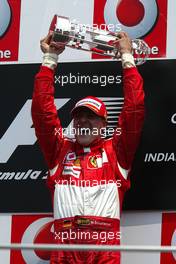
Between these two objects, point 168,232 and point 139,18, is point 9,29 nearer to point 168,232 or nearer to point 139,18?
point 139,18

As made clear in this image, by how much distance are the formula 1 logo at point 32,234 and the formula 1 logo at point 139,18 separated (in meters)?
0.72

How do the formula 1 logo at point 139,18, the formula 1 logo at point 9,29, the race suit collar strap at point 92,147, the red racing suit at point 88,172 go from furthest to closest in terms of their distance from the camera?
the formula 1 logo at point 9,29 → the formula 1 logo at point 139,18 → the race suit collar strap at point 92,147 → the red racing suit at point 88,172

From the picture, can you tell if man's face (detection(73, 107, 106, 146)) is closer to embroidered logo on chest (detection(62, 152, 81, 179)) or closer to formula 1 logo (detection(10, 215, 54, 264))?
embroidered logo on chest (detection(62, 152, 81, 179))

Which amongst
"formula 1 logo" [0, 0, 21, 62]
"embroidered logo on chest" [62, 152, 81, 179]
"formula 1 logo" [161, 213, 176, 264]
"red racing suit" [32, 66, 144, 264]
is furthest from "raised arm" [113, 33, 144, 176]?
"formula 1 logo" [0, 0, 21, 62]

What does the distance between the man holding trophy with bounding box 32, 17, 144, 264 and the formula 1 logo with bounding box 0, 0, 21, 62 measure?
0.35 meters

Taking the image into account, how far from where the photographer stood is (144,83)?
3531 millimetres

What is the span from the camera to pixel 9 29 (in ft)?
12.3

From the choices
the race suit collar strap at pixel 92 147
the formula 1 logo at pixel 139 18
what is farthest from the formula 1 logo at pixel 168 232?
the formula 1 logo at pixel 139 18

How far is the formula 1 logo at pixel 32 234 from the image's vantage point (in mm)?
3592

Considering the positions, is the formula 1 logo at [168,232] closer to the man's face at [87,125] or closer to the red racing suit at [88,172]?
the red racing suit at [88,172]

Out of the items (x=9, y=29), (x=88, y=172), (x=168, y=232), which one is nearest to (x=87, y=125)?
(x=88, y=172)

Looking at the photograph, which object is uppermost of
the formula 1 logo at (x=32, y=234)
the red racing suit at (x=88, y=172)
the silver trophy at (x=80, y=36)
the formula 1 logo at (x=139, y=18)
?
the formula 1 logo at (x=139, y=18)

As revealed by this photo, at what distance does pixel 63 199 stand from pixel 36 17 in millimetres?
860

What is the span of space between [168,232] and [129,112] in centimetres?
53
